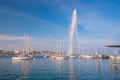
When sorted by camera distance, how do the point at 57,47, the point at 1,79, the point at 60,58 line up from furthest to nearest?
the point at 57,47 < the point at 60,58 < the point at 1,79

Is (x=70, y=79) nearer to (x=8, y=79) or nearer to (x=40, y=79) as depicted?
(x=40, y=79)

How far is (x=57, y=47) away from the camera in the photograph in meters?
158

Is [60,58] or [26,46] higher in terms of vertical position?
[26,46]

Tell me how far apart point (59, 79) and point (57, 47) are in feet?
391

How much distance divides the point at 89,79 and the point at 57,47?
392ft

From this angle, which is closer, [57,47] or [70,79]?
[70,79]

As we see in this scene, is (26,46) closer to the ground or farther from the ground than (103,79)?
farther from the ground

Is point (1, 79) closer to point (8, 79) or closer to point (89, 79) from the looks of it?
point (8, 79)

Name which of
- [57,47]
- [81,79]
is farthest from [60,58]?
[81,79]

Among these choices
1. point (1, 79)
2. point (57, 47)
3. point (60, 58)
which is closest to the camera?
point (1, 79)

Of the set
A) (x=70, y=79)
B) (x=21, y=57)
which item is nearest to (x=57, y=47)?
(x=21, y=57)

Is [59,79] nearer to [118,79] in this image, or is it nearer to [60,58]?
[118,79]

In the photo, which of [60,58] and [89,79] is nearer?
[89,79]

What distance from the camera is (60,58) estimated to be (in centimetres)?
13438
